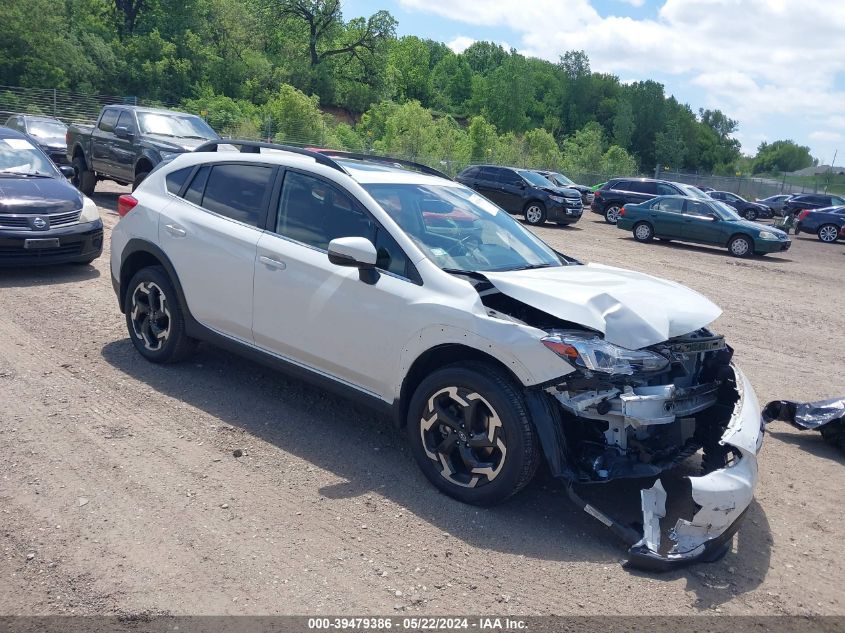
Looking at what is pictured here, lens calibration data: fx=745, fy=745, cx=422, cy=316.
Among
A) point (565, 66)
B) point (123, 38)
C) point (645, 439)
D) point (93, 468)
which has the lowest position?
point (93, 468)

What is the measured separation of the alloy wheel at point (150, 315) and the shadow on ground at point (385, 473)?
0.22 meters

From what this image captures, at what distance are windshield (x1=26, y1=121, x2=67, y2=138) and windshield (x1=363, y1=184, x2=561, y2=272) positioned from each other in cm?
1941

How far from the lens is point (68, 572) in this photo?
11.0 feet

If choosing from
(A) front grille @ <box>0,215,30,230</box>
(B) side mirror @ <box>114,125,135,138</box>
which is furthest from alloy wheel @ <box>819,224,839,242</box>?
(A) front grille @ <box>0,215,30,230</box>

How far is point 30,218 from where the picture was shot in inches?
344

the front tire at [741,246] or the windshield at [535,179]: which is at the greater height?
the windshield at [535,179]

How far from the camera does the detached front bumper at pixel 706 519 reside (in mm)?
3562

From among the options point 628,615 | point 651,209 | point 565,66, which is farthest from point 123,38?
point 565,66

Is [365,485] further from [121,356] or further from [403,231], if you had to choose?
[121,356]

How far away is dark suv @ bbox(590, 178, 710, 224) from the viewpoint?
2667cm

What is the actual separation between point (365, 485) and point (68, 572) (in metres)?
1.64

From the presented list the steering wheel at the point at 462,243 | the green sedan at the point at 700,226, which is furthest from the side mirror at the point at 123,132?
the green sedan at the point at 700,226

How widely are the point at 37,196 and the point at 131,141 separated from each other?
21.7 feet

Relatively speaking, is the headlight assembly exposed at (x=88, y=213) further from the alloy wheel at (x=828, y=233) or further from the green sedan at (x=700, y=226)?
the alloy wheel at (x=828, y=233)
